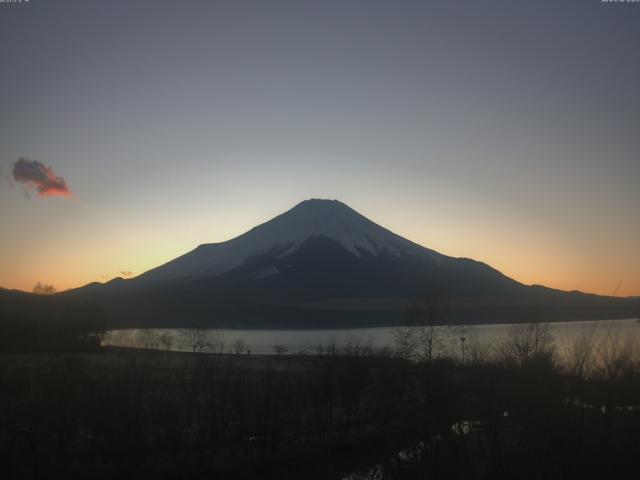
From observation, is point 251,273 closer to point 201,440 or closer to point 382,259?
point 382,259

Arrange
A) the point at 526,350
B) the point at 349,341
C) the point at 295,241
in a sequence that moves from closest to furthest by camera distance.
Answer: the point at 526,350
the point at 349,341
the point at 295,241

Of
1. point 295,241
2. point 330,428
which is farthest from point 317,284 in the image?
point 330,428

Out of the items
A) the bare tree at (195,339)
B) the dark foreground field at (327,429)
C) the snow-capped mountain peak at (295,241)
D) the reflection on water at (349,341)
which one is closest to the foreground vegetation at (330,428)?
the dark foreground field at (327,429)

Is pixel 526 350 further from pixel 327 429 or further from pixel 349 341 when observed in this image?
pixel 349 341

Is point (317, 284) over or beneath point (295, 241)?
beneath

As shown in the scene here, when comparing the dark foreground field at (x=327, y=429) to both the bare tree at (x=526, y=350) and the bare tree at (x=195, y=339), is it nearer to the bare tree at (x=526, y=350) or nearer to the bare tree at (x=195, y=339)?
the bare tree at (x=526, y=350)

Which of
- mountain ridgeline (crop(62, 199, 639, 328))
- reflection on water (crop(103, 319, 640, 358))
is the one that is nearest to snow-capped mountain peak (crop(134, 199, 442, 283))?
mountain ridgeline (crop(62, 199, 639, 328))
